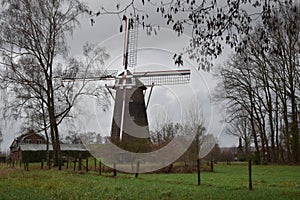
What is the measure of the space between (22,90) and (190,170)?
38.6 ft

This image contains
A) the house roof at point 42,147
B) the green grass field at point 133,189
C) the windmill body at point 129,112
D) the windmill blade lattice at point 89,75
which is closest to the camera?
the green grass field at point 133,189

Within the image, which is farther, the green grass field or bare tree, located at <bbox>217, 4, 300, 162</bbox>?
bare tree, located at <bbox>217, 4, 300, 162</bbox>

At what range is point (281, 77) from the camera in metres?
33.8

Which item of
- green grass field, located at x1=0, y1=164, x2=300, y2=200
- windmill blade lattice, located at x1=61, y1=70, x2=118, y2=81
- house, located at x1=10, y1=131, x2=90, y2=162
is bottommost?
green grass field, located at x1=0, y1=164, x2=300, y2=200

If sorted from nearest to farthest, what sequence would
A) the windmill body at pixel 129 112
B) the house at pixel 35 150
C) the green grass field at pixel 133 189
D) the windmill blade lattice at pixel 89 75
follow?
the green grass field at pixel 133 189
the windmill blade lattice at pixel 89 75
the windmill body at pixel 129 112
the house at pixel 35 150

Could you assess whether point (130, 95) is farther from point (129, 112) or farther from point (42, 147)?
point (42, 147)

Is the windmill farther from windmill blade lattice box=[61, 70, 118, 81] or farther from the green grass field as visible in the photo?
the green grass field

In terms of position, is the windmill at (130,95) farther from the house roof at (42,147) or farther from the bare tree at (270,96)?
the house roof at (42,147)

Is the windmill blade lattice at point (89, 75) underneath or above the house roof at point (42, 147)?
above

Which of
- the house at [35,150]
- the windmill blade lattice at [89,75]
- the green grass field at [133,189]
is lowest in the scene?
the green grass field at [133,189]

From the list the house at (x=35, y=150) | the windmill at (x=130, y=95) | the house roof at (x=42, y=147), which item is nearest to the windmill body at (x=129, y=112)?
the windmill at (x=130, y=95)

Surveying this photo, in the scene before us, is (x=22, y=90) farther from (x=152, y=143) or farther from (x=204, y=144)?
(x=204, y=144)

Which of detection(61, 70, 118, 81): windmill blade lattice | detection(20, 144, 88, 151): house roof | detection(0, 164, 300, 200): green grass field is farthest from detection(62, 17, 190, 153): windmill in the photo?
detection(20, 144, 88, 151): house roof

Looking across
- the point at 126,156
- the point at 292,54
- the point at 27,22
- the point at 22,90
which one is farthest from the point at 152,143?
the point at 292,54
